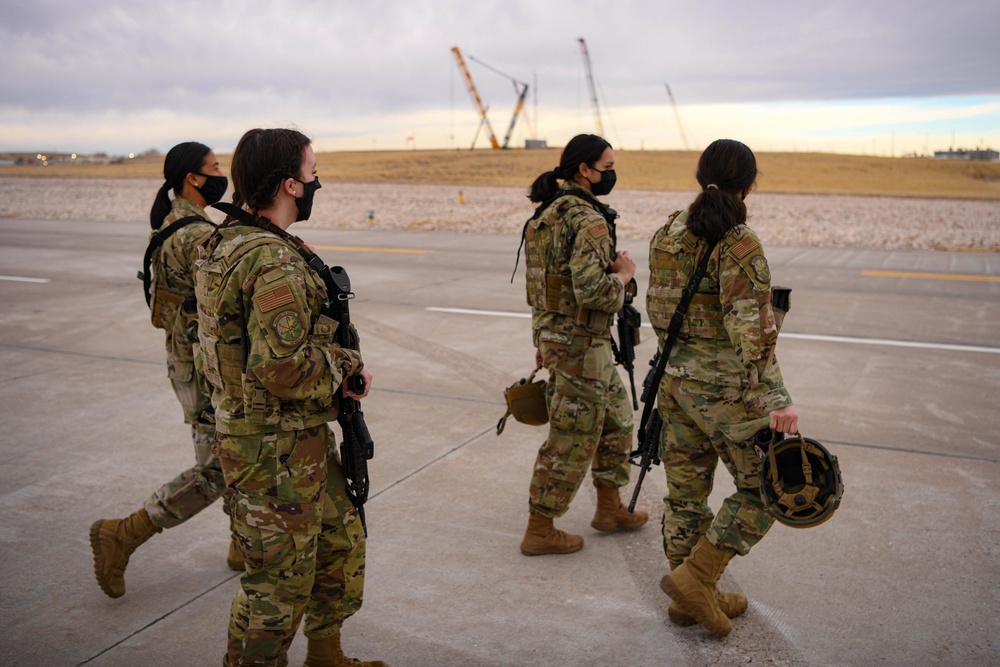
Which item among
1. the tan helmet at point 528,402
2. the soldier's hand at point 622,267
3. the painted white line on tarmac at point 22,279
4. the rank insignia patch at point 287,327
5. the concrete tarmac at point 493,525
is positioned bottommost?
the concrete tarmac at point 493,525

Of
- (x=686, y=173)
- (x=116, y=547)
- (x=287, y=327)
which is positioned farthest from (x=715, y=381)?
(x=686, y=173)

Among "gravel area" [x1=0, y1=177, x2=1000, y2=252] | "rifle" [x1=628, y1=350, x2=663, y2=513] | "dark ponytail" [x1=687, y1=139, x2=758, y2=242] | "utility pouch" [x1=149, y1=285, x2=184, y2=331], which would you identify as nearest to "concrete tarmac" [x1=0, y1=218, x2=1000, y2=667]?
"rifle" [x1=628, y1=350, x2=663, y2=513]

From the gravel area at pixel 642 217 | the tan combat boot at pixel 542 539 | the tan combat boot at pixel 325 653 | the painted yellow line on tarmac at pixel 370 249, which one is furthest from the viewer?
the gravel area at pixel 642 217

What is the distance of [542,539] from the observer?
13.5ft

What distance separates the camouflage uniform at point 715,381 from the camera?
3064 millimetres

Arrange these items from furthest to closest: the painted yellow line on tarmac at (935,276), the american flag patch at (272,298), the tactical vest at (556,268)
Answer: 1. the painted yellow line on tarmac at (935,276)
2. the tactical vest at (556,268)
3. the american flag patch at (272,298)

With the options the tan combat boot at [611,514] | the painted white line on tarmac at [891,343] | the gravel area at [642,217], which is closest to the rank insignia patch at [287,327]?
the tan combat boot at [611,514]

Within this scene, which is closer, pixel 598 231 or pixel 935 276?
pixel 598 231

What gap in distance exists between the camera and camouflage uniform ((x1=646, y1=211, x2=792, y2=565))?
10.1 feet

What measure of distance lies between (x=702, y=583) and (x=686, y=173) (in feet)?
243

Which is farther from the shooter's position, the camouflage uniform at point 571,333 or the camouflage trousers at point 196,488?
the camouflage uniform at point 571,333

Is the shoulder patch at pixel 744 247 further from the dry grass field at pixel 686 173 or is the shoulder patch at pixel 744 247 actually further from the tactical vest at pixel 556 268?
the dry grass field at pixel 686 173

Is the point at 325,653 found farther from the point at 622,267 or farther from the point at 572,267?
the point at 622,267

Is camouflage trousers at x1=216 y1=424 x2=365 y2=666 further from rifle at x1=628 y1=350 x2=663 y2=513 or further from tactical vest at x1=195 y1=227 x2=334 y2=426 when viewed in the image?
rifle at x1=628 y1=350 x2=663 y2=513
